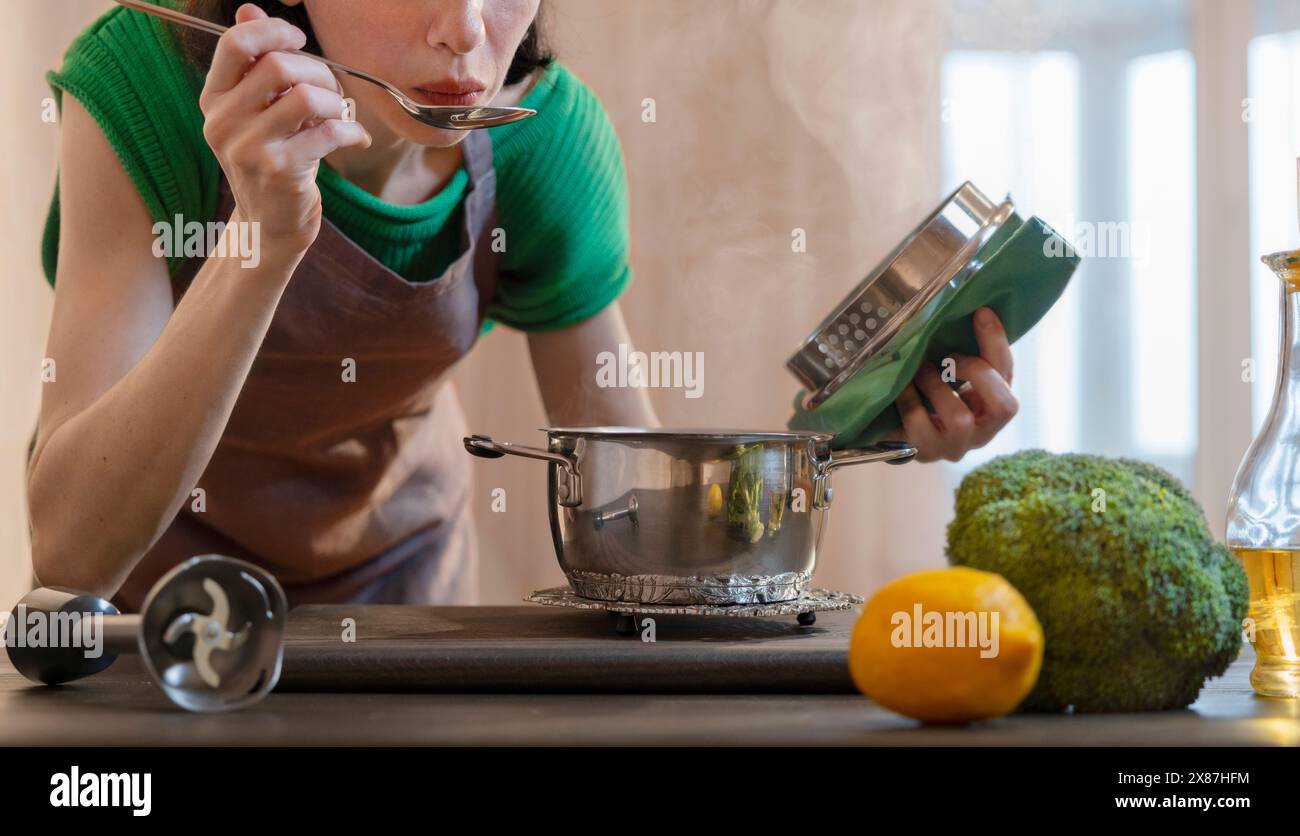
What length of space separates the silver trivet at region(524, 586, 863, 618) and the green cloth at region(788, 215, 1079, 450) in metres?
0.13

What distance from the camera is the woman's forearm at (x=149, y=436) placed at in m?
0.83

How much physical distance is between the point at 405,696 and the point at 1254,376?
A: 2051mm

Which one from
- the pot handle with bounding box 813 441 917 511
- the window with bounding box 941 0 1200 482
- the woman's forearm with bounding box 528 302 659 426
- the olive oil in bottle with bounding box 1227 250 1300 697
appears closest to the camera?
the olive oil in bottle with bounding box 1227 250 1300 697

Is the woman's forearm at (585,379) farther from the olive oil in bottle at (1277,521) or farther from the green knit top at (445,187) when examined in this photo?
the olive oil in bottle at (1277,521)

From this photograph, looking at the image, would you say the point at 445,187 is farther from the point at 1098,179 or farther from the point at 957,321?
the point at 1098,179

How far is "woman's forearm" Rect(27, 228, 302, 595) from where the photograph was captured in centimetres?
83

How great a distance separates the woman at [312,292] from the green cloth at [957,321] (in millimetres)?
25

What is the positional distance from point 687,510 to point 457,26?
17.0 inches

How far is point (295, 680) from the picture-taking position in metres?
0.65

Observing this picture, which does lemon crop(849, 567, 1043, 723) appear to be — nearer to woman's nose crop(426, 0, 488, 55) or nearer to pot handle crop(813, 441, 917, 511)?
pot handle crop(813, 441, 917, 511)

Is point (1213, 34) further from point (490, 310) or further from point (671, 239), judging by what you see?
point (490, 310)

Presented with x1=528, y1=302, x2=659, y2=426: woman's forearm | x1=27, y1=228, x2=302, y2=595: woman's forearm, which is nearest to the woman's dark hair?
A: x1=27, y1=228, x2=302, y2=595: woman's forearm

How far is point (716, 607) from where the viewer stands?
2.33 feet

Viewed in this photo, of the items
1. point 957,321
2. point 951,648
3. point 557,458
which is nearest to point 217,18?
point 557,458
